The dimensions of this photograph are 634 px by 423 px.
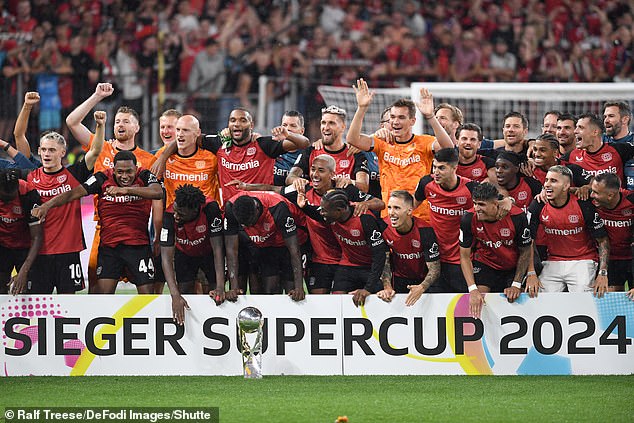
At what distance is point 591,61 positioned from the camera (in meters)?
17.6

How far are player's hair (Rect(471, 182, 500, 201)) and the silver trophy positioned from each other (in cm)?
190

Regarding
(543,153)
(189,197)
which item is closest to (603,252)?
(543,153)

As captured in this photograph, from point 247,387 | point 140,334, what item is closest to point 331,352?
point 247,387

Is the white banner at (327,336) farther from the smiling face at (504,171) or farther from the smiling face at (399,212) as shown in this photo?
the smiling face at (504,171)

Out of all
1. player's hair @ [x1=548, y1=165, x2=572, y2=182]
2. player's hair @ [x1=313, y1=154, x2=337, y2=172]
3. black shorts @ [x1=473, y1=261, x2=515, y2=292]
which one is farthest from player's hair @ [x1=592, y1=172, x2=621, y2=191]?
player's hair @ [x1=313, y1=154, x2=337, y2=172]

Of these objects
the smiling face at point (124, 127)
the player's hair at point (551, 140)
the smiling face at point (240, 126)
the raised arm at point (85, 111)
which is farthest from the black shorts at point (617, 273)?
the raised arm at point (85, 111)

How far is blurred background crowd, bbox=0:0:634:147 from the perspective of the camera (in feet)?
53.3

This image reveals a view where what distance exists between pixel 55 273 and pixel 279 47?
9.64m

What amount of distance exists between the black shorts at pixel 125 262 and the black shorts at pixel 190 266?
0.79 feet

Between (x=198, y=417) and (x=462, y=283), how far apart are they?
9.94 ft

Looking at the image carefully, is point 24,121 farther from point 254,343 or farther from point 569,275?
point 569,275

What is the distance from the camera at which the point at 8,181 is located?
338 inches

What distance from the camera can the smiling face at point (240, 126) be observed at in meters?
8.97

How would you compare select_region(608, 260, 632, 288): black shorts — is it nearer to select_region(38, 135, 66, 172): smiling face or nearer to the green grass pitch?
the green grass pitch
